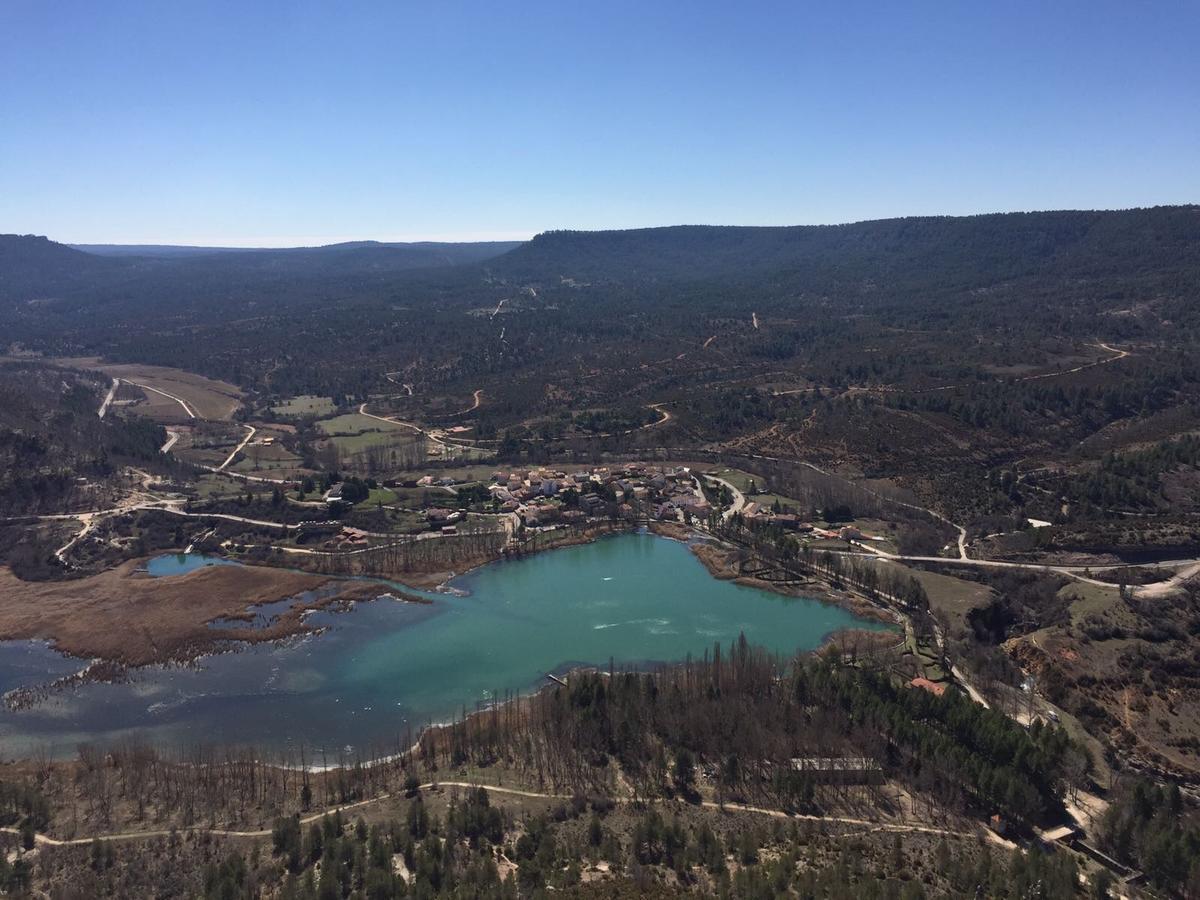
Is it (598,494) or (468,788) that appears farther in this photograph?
(598,494)

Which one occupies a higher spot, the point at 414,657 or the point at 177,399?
the point at 177,399

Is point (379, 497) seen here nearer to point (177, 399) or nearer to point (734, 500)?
point (734, 500)

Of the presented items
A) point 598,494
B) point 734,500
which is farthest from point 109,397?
point 734,500

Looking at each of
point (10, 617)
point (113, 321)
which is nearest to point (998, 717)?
point (10, 617)

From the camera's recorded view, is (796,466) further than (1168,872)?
Yes

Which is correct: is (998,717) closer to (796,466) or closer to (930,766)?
(930,766)

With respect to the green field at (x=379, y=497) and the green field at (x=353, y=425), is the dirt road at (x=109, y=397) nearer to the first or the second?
the green field at (x=353, y=425)
